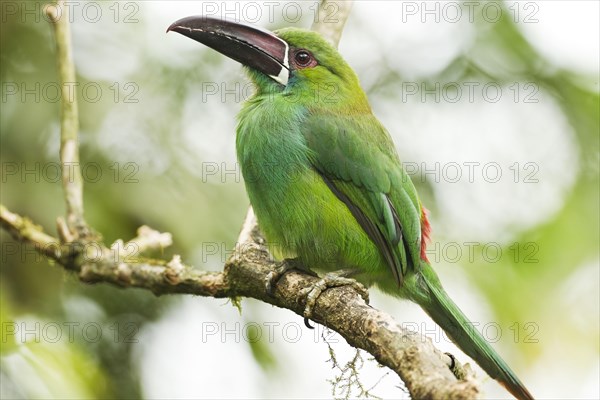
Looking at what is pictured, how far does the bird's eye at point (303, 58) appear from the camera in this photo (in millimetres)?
4051

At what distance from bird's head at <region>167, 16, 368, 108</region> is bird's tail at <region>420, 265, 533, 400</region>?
1011mm

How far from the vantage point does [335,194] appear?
145 inches

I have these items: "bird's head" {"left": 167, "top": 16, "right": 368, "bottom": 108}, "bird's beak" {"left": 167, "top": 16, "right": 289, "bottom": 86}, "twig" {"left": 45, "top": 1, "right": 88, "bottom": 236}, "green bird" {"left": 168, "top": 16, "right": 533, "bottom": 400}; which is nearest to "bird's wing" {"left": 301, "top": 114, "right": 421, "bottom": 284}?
"green bird" {"left": 168, "top": 16, "right": 533, "bottom": 400}

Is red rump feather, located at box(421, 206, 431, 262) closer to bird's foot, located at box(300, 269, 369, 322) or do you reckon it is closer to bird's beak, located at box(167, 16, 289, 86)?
bird's foot, located at box(300, 269, 369, 322)

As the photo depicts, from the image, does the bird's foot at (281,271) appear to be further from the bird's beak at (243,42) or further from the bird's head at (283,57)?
the bird's beak at (243,42)

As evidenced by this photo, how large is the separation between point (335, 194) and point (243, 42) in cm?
95

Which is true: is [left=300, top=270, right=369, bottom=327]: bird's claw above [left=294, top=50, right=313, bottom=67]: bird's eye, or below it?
below

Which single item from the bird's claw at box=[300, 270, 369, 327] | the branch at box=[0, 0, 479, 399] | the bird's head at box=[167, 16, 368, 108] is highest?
the bird's head at box=[167, 16, 368, 108]

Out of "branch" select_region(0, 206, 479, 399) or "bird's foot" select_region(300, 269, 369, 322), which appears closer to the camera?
"branch" select_region(0, 206, 479, 399)

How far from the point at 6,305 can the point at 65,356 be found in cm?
49

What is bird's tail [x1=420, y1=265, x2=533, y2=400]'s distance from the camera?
3.35m

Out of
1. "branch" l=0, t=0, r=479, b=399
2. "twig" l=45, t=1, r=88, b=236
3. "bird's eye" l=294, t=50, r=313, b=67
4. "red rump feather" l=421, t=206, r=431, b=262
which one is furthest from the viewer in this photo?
"bird's eye" l=294, t=50, r=313, b=67

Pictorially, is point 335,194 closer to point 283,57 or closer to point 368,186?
point 368,186

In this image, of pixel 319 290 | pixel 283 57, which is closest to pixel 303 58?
pixel 283 57
